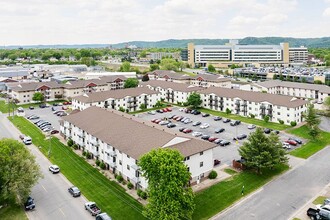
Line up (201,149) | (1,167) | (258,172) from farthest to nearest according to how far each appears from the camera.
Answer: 1. (258,172)
2. (201,149)
3. (1,167)

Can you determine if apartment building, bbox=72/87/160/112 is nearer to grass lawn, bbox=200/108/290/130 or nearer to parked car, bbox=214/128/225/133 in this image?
grass lawn, bbox=200/108/290/130

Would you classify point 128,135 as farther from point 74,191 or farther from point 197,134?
point 197,134

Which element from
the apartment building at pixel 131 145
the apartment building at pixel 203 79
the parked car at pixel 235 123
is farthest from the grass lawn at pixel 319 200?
the apartment building at pixel 203 79

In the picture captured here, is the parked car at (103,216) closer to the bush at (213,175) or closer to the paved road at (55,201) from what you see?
the paved road at (55,201)

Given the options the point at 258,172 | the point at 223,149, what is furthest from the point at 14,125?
the point at 258,172

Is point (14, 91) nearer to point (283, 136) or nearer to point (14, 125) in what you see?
point (14, 125)
